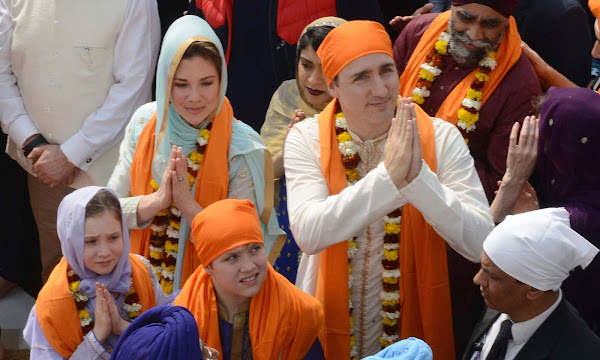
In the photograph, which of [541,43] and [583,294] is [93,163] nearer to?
[541,43]

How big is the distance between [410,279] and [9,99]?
303 cm

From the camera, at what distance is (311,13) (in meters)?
6.00

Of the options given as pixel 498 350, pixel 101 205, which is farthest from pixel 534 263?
pixel 101 205

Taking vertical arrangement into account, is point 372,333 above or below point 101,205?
below

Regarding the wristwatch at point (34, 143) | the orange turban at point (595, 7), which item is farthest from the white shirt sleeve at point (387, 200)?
the wristwatch at point (34, 143)

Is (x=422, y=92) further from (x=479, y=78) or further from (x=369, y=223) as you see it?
(x=369, y=223)

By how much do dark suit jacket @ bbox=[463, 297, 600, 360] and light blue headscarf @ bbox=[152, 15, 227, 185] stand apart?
210cm

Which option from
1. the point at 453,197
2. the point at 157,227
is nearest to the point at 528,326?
the point at 453,197

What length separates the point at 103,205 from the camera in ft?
15.3

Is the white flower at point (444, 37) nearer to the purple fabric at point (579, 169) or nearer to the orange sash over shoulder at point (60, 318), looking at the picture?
the purple fabric at point (579, 169)

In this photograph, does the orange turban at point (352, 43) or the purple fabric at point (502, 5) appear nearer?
the orange turban at point (352, 43)

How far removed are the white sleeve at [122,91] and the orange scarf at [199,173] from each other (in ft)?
3.31

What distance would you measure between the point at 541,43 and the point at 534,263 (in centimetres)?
222

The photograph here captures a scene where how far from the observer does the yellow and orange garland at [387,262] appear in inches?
179
